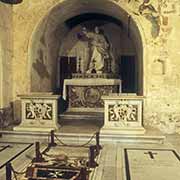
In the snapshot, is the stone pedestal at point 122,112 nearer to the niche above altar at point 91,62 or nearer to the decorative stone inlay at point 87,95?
the niche above altar at point 91,62

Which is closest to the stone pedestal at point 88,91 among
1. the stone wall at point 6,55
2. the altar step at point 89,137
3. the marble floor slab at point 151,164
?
the stone wall at point 6,55

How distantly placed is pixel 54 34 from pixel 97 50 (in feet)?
4.81

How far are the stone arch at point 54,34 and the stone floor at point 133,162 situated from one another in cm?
190

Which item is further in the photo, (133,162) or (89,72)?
(89,72)

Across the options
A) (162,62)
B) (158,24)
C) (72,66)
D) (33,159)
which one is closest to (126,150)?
(33,159)

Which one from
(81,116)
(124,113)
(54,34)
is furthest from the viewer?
(54,34)

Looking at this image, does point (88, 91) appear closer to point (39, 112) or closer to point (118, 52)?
point (118, 52)

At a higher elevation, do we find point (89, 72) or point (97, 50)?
point (97, 50)

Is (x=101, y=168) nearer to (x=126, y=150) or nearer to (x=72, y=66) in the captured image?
(x=126, y=150)

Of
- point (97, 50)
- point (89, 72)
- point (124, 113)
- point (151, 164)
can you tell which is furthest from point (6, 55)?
point (151, 164)

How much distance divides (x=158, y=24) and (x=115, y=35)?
10.9 ft

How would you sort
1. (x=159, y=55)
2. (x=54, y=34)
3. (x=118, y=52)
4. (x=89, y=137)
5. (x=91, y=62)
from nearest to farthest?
1. (x=89, y=137)
2. (x=159, y=55)
3. (x=54, y=34)
4. (x=91, y=62)
5. (x=118, y=52)

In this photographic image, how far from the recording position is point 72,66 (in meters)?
11.0

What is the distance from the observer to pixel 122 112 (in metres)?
7.10
